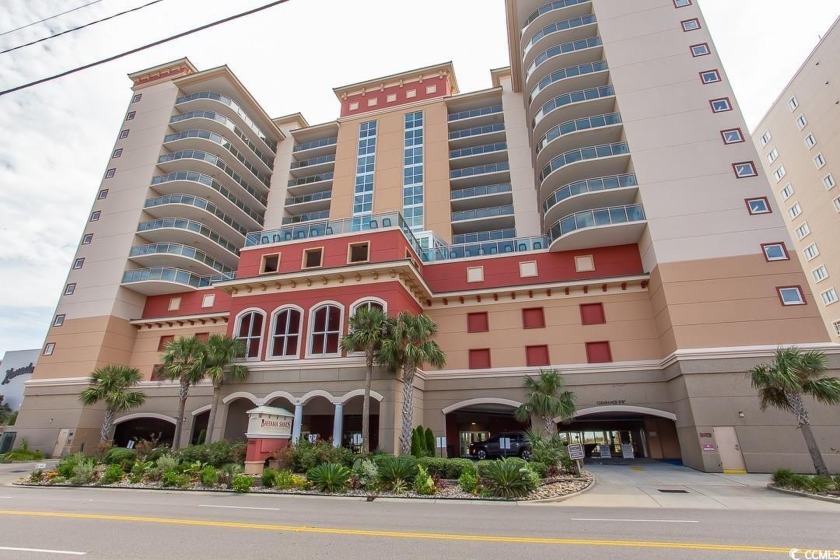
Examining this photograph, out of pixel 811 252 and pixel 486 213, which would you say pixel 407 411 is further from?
pixel 811 252

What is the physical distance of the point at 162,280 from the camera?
33906 mm

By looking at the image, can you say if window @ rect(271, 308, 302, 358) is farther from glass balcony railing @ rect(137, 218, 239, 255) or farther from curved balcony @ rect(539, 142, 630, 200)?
curved balcony @ rect(539, 142, 630, 200)

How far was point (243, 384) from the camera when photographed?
2342 centimetres

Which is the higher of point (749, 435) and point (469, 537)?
point (749, 435)

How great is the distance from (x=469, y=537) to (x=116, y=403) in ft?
90.8

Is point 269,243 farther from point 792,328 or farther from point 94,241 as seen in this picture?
point 792,328

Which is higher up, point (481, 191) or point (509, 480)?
point (481, 191)

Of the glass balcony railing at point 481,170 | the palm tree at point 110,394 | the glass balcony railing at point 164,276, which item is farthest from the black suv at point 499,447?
the glass balcony railing at point 481,170

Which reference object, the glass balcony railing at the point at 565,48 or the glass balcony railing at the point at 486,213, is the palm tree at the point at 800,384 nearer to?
the glass balcony railing at the point at 486,213

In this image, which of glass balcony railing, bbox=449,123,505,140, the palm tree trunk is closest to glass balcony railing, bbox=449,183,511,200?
glass balcony railing, bbox=449,123,505,140

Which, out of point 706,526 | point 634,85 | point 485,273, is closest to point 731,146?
point 634,85

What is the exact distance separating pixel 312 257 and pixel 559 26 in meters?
28.5

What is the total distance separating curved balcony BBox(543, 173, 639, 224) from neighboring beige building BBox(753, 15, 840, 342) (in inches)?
1170
